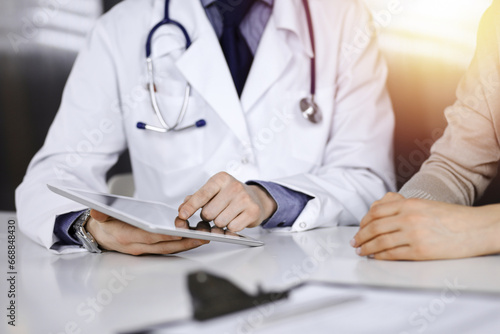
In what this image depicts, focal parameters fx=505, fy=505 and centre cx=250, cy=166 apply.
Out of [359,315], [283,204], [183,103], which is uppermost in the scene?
[359,315]

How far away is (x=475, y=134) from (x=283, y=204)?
42 centimetres

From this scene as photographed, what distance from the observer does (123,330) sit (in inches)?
16.2

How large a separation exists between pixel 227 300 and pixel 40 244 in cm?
68

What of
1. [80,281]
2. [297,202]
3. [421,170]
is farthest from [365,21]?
Answer: [80,281]

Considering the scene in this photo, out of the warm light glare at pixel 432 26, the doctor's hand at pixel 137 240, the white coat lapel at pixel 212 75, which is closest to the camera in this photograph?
the doctor's hand at pixel 137 240

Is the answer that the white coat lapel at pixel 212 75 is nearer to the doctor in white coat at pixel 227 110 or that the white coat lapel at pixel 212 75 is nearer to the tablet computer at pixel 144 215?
the doctor in white coat at pixel 227 110

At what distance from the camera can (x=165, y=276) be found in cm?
62

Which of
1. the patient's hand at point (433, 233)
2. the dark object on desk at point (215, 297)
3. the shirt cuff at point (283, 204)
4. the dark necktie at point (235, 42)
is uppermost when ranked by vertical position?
the dark object on desk at point (215, 297)

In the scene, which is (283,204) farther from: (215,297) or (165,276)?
(215,297)

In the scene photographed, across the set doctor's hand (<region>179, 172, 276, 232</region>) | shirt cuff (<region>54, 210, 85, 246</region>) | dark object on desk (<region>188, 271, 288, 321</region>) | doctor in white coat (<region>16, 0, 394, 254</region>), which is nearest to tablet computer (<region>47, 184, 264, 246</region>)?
doctor's hand (<region>179, 172, 276, 232</region>)

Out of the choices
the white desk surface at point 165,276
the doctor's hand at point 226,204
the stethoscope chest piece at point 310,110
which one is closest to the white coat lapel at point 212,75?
the stethoscope chest piece at point 310,110

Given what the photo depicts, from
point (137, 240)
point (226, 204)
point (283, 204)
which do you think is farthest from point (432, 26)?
point (137, 240)

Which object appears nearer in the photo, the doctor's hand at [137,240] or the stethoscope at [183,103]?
the doctor's hand at [137,240]

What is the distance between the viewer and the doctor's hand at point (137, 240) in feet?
2.47
